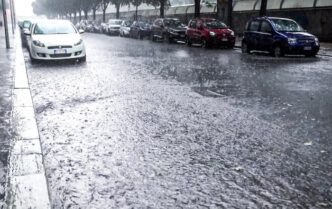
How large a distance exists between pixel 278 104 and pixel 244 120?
1497 millimetres

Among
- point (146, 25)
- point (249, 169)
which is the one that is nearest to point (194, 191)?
point (249, 169)

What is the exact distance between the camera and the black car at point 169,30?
26453 millimetres

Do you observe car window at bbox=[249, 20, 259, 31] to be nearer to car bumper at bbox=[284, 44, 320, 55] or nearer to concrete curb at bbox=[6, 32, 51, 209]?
car bumper at bbox=[284, 44, 320, 55]

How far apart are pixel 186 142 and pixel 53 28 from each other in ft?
37.3

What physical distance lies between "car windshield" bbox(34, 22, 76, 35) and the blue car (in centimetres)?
839

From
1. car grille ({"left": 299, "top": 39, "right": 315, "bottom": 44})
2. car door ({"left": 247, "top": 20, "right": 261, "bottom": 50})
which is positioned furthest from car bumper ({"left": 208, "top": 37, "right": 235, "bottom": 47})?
car grille ({"left": 299, "top": 39, "right": 315, "bottom": 44})

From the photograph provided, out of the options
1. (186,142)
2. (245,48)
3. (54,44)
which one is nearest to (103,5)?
(245,48)

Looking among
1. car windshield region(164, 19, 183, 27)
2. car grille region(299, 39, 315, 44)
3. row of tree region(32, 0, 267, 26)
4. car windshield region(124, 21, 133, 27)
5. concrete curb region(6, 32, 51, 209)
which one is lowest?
concrete curb region(6, 32, 51, 209)

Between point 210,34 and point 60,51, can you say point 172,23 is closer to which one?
point 210,34

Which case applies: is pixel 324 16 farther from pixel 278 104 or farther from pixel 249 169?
pixel 249 169

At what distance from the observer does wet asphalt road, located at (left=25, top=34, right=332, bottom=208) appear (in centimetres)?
341

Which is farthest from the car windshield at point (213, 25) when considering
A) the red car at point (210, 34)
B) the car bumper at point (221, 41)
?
the car bumper at point (221, 41)

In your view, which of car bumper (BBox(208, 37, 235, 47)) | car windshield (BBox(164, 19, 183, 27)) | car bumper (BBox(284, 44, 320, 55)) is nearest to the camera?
car bumper (BBox(284, 44, 320, 55))

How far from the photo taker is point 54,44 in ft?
43.3
